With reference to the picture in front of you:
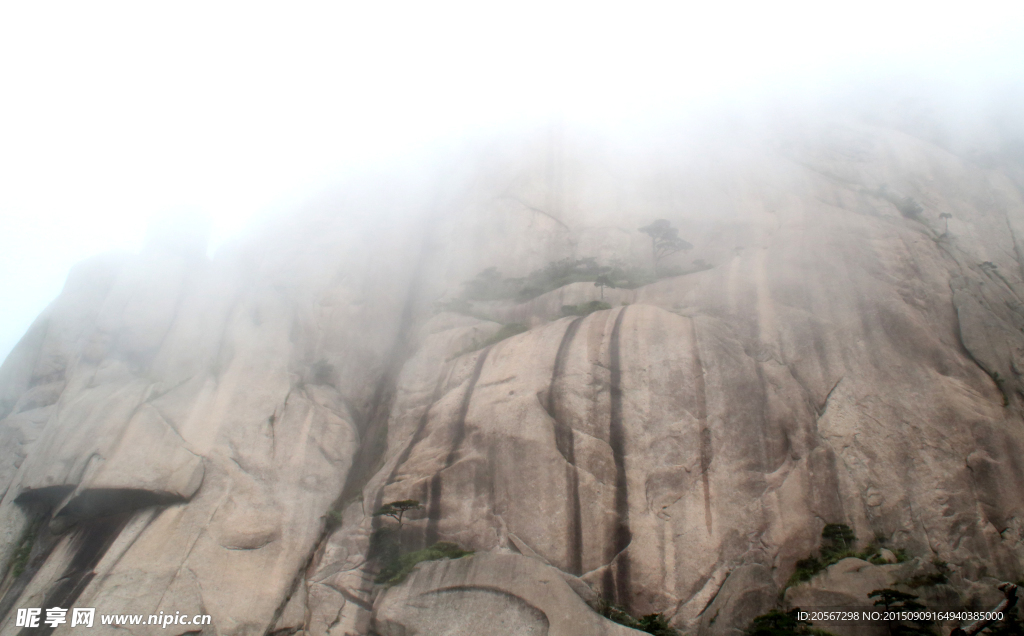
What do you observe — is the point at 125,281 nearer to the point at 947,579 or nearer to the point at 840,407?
the point at 840,407

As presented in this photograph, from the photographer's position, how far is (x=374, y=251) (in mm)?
35938

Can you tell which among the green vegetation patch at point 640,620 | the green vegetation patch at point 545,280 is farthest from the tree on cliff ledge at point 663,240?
the green vegetation patch at point 640,620

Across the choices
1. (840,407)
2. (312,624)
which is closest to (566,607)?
(312,624)

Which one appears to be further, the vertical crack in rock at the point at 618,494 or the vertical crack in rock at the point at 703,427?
A: the vertical crack in rock at the point at 703,427

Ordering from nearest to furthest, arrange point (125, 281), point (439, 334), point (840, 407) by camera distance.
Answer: point (840, 407) < point (439, 334) < point (125, 281)

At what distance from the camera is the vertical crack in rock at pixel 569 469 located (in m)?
19.2

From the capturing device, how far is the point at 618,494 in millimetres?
20125

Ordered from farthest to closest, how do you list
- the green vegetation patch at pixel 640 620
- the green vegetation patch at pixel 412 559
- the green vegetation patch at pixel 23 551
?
the green vegetation patch at pixel 23 551, the green vegetation patch at pixel 412 559, the green vegetation patch at pixel 640 620

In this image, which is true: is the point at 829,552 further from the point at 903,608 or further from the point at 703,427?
the point at 703,427

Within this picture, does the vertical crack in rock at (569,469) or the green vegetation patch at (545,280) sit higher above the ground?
the green vegetation patch at (545,280)

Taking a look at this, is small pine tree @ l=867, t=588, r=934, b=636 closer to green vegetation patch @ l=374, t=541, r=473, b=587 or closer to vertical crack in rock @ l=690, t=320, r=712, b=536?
vertical crack in rock @ l=690, t=320, r=712, b=536

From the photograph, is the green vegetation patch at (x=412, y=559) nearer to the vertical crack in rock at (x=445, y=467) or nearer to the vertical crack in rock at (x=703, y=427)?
the vertical crack in rock at (x=445, y=467)

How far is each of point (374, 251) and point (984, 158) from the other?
1671 inches

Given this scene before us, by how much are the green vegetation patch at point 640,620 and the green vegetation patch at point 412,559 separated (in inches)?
191
